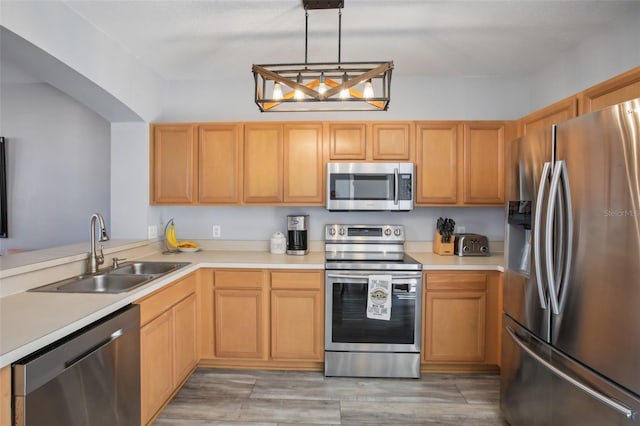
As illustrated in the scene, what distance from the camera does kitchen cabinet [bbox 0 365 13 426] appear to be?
3.61 ft

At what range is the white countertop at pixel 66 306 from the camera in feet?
3.95

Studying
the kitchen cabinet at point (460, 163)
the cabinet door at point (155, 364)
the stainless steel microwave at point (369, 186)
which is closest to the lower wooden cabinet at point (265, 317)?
the cabinet door at point (155, 364)

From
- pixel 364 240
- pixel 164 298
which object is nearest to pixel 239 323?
pixel 164 298

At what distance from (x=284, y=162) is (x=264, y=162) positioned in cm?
18

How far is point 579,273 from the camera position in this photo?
1.44 m

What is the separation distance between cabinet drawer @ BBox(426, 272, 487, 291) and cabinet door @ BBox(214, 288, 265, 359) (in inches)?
54.8

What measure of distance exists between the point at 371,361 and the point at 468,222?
1652 millimetres

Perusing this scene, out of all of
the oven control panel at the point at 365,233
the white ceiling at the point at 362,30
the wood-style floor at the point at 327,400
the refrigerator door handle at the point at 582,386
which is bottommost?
the wood-style floor at the point at 327,400

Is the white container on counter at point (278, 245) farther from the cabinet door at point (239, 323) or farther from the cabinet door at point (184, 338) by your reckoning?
the cabinet door at point (184, 338)

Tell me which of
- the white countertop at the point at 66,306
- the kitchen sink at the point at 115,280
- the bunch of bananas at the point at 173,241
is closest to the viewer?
the white countertop at the point at 66,306

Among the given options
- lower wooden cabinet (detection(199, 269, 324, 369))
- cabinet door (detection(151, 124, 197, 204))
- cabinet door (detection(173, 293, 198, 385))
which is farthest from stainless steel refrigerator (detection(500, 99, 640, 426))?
cabinet door (detection(151, 124, 197, 204))

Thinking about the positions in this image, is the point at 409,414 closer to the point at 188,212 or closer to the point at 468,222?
the point at 468,222

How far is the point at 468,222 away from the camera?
3283 mm

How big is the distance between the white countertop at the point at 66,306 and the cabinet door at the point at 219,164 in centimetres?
61
